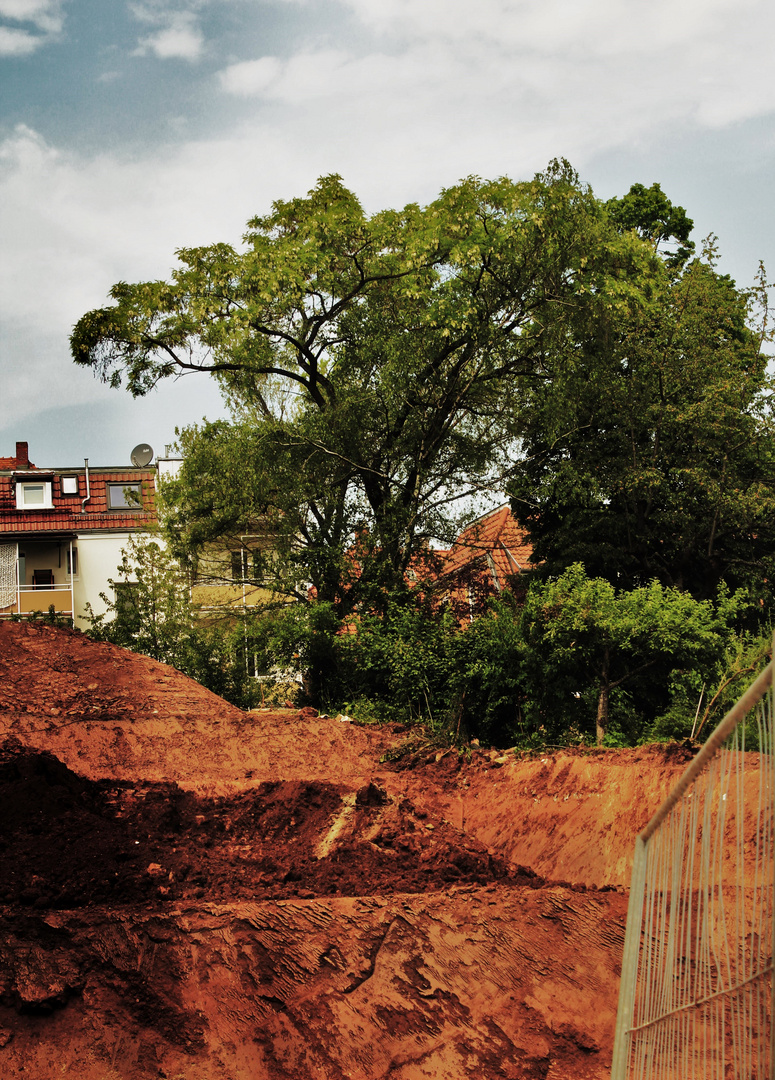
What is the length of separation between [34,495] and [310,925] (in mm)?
28245

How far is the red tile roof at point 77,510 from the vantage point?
3061 centimetres

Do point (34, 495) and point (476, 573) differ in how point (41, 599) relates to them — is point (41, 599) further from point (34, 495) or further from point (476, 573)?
point (476, 573)

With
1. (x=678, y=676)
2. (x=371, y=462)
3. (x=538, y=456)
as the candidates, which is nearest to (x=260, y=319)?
(x=371, y=462)

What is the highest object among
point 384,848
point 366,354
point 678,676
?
point 366,354

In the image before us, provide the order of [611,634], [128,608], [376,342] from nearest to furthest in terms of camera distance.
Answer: [611,634], [376,342], [128,608]

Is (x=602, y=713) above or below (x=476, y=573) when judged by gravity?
below

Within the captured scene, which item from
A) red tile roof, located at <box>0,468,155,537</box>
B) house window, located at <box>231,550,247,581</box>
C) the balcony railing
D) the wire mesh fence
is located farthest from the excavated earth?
red tile roof, located at <box>0,468,155,537</box>

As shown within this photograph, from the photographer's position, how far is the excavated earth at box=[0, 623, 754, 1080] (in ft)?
18.1

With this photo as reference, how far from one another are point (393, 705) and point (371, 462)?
5035mm

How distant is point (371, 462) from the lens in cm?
1764

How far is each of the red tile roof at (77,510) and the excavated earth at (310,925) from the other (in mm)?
21982

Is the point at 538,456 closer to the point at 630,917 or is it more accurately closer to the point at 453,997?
the point at 453,997

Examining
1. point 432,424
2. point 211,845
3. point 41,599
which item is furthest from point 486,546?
point 41,599

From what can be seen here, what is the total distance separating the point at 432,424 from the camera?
17.7 meters
